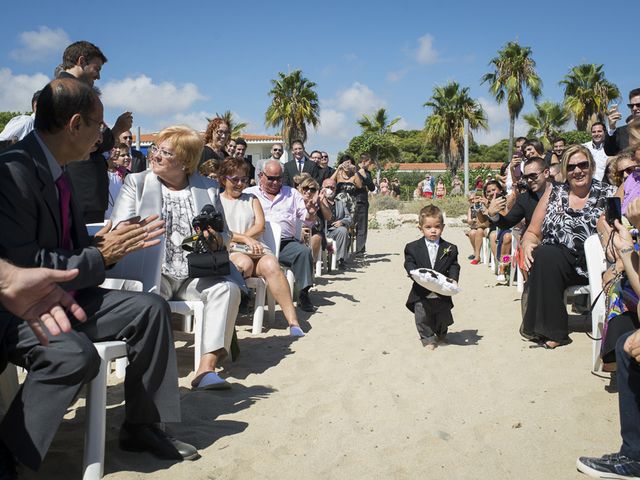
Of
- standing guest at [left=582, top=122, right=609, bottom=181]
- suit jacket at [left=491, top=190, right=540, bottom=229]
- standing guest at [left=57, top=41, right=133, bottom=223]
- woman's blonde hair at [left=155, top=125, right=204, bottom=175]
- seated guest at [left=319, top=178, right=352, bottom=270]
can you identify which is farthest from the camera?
seated guest at [left=319, top=178, right=352, bottom=270]

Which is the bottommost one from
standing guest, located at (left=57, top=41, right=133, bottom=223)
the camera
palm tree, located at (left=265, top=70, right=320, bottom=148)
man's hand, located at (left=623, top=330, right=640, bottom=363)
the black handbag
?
man's hand, located at (left=623, top=330, right=640, bottom=363)

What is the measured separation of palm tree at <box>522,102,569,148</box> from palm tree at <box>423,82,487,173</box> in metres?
3.60

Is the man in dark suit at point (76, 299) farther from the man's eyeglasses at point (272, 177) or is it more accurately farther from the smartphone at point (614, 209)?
the man's eyeglasses at point (272, 177)

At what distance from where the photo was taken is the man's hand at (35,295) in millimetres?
1777

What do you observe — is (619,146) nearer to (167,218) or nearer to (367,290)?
(367,290)

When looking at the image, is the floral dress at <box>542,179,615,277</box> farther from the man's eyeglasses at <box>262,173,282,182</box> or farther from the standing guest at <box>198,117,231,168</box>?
the standing guest at <box>198,117,231,168</box>

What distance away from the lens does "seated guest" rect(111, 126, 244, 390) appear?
428 centimetres

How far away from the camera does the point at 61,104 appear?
2766 mm

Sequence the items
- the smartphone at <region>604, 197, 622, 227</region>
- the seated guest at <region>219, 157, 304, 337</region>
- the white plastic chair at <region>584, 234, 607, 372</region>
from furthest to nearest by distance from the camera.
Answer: the seated guest at <region>219, 157, 304, 337</region> < the white plastic chair at <region>584, 234, 607, 372</region> < the smartphone at <region>604, 197, 622, 227</region>

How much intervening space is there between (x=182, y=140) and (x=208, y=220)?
23.6 inches

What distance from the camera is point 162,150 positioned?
4.43 meters

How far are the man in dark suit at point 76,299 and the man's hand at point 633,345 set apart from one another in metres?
2.09

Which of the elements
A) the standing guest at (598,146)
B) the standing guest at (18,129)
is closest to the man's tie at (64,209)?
the standing guest at (18,129)

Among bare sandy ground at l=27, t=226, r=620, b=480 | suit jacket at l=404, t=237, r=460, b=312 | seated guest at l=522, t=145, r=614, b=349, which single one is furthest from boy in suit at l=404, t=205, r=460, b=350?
seated guest at l=522, t=145, r=614, b=349
